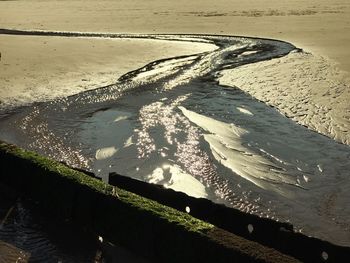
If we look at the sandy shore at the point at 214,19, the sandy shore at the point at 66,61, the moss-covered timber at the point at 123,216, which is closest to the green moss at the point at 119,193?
the moss-covered timber at the point at 123,216

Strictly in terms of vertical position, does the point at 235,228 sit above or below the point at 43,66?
above

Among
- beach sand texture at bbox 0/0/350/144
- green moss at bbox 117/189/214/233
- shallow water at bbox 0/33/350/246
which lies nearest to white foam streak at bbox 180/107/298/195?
shallow water at bbox 0/33/350/246

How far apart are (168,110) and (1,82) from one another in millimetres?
5358

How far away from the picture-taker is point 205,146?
8172 mm

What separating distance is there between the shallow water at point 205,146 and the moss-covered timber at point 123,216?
1425mm

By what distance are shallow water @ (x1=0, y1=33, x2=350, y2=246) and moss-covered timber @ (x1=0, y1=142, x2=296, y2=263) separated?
4.68 feet

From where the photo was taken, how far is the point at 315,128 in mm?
8961

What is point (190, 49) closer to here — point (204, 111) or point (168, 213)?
point (204, 111)

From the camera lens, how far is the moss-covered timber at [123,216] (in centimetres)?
398

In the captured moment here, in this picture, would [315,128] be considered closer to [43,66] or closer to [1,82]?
[1,82]

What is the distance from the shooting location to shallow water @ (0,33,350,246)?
6.38m

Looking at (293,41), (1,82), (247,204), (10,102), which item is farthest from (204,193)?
(293,41)

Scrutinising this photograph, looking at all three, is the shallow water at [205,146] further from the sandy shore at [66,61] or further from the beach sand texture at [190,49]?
the sandy shore at [66,61]

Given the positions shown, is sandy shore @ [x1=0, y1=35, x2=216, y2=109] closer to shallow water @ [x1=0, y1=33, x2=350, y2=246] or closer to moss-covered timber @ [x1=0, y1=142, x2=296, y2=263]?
shallow water @ [x1=0, y1=33, x2=350, y2=246]
